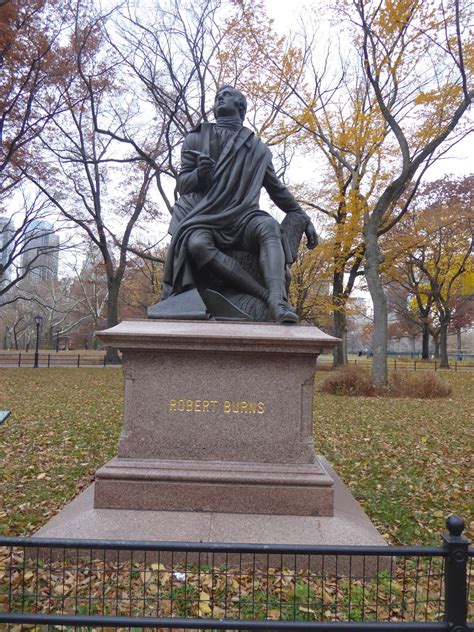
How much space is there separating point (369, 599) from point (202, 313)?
2.66 m

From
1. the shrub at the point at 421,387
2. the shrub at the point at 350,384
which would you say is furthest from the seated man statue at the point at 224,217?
the shrub at the point at 421,387

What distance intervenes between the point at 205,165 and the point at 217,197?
350 mm

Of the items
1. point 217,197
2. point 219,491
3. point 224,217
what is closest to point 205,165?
point 217,197

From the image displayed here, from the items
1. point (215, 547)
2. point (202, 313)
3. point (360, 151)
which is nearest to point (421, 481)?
point (202, 313)

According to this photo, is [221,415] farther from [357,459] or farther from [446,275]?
[446,275]

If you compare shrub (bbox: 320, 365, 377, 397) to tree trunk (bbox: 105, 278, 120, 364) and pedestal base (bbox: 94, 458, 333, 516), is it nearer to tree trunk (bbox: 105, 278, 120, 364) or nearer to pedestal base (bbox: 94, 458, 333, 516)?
tree trunk (bbox: 105, 278, 120, 364)

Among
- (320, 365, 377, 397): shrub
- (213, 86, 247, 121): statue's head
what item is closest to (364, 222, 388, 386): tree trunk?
(320, 365, 377, 397): shrub

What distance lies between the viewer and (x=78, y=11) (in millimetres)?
17484

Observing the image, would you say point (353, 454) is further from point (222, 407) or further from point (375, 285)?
point (375, 285)

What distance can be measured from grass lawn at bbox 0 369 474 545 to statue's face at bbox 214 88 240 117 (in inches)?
180

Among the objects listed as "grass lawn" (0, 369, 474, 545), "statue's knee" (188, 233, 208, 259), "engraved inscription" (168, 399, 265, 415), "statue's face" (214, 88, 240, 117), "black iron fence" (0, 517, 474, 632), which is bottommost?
"grass lawn" (0, 369, 474, 545)

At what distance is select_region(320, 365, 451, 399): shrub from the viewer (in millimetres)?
14656

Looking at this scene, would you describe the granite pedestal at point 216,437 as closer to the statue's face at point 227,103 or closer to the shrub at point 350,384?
the statue's face at point 227,103

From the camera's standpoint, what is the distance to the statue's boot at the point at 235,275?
5.02 metres
